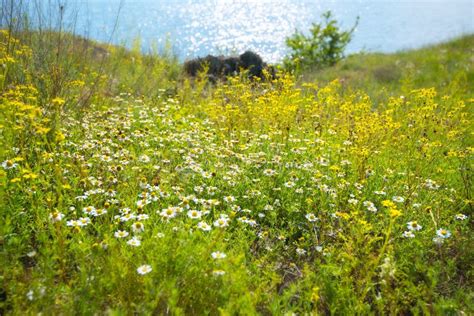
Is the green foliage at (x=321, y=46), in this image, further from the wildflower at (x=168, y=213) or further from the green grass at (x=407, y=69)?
the wildflower at (x=168, y=213)

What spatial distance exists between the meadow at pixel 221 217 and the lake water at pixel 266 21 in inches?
530

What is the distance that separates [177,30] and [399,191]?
24.5 metres

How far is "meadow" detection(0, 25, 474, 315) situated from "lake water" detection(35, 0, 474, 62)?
44.2ft

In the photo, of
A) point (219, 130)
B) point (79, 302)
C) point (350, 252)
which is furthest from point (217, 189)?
point (219, 130)

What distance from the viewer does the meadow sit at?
2.26 m

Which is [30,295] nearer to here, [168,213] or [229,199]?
[168,213]

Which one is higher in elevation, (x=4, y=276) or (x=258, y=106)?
(x=258, y=106)

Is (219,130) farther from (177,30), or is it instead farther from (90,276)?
(177,30)

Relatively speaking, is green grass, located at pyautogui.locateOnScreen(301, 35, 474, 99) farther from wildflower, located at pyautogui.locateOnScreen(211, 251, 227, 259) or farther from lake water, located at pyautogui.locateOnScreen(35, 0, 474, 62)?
wildflower, located at pyautogui.locateOnScreen(211, 251, 227, 259)

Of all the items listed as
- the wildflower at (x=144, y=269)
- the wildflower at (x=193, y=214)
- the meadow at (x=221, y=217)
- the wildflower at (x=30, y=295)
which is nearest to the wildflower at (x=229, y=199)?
the meadow at (x=221, y=217)

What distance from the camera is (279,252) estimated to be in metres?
3.03

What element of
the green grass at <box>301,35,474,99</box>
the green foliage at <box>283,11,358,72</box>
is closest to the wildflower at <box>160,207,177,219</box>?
the green grass at <box>301,35,474,99</box>

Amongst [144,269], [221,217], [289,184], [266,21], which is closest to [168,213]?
[221,217]

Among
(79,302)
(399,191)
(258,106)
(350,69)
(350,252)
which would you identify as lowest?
(79,302)
